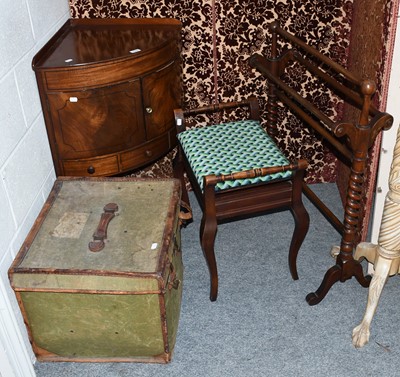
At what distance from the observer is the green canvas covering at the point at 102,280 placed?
2018 millimetres

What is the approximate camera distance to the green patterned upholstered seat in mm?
2385

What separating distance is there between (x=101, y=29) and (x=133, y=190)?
0.87 meters

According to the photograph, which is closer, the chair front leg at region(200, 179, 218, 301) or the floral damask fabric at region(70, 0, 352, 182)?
the chair front leg at region(200, 179, 218, 301)

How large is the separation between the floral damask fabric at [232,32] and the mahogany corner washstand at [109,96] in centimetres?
20

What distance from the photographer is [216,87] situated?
3045 mm

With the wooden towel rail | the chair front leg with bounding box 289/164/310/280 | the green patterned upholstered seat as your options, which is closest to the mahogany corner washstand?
the green patterned upholstered seat

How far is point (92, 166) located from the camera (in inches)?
96.2

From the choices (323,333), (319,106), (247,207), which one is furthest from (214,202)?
(319,106)

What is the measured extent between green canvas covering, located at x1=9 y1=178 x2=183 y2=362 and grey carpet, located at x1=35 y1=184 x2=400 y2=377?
12cm

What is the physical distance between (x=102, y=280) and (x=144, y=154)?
72cm

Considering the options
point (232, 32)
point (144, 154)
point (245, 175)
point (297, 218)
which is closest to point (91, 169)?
point (144, 154)

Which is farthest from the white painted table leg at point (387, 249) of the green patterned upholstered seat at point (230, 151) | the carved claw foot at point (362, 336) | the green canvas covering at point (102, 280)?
the green canvas covering at point (102, 280)

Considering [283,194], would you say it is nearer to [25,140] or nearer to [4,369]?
[25,140]

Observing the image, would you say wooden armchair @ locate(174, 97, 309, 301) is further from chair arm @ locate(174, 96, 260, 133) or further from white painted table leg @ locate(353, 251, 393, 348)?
white painted table leg @ locate(353, 251, 393, 348)
